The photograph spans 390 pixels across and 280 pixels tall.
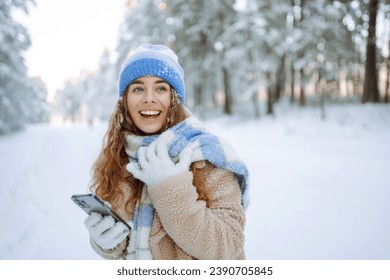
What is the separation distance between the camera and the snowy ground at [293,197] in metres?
3.70

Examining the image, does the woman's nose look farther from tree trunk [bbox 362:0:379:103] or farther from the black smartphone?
tree trunk [bbox 362:0:379:103]

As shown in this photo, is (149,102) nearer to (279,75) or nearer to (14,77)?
(14,77)

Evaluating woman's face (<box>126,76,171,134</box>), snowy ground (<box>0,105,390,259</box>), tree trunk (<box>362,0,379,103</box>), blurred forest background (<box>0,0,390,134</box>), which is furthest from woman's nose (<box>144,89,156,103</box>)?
tree trunk (<box>362,0,379,103</box>)

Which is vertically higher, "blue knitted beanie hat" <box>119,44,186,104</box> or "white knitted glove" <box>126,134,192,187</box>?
"blue knitted beanie hat" <box>119,44,186,104</box>

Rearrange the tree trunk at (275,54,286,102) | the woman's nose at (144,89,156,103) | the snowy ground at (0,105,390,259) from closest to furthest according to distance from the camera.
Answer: the woman's nose at (144,89,156,103) → the snowy ground at (0,105,390,259) → the tree trunk at (275,54,286,102)

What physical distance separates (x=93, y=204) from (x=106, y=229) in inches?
5.4

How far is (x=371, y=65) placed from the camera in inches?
399

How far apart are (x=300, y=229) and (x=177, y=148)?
3233mm

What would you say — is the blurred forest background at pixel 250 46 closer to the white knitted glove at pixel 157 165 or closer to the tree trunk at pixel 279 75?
the tree trunk at pixel 279 75

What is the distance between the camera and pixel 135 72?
5.33 feet

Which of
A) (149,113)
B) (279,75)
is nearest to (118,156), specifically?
(149,113)

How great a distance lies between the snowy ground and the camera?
3695mm
